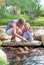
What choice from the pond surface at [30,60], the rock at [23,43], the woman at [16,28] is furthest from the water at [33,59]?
the woman at [16,28]

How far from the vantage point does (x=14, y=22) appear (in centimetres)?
984

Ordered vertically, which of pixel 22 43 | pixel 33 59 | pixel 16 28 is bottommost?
pixel 22 43

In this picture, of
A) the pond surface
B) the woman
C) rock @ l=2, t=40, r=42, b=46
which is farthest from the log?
the pond surface

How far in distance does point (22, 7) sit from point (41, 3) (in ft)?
5.00

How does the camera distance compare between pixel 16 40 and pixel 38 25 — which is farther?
pixel 38 25

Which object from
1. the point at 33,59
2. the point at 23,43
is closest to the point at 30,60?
the point at 33,59

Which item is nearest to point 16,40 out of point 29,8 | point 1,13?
point 1,13

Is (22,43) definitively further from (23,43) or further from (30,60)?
(30,60)

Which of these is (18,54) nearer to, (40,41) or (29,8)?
(40,41)

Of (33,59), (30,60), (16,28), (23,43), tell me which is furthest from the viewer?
(23,43)

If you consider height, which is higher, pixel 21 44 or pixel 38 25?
pixel 21 44

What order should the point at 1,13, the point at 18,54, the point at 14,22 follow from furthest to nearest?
1. the point at 1,13
2. the point at 14,22
3. the point at 18,54

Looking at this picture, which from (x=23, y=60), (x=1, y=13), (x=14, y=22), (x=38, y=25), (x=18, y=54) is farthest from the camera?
(x=1, y=13)

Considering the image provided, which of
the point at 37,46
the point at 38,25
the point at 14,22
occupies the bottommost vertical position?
the point at 38,25
